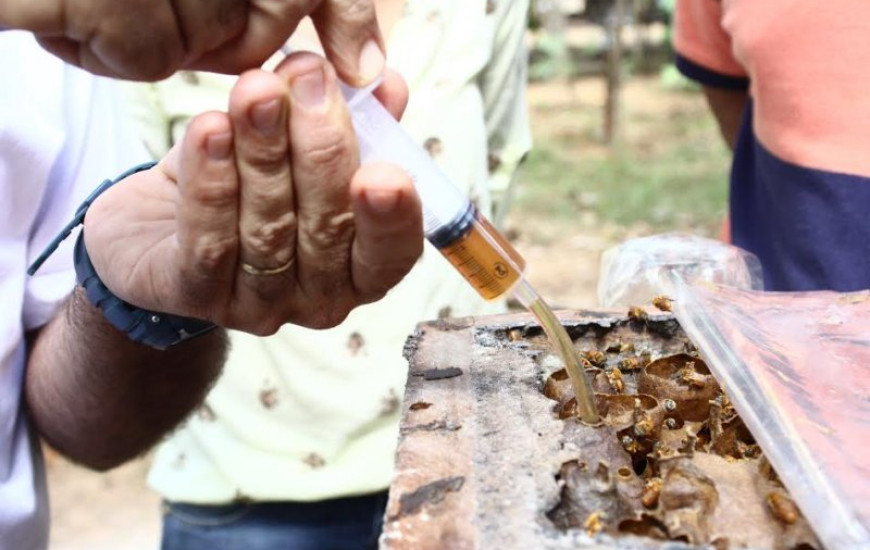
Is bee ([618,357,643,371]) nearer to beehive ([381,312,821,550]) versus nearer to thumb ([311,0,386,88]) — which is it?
beehive ([381,312,821,550])

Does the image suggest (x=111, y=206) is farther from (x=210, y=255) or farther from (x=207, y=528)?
(x=207, y=528)

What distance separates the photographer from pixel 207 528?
1621mm

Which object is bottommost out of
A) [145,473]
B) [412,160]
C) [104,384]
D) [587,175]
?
[587,175]

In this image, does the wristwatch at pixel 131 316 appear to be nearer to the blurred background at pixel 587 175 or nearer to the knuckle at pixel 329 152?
the knuckle at pixel 329 152

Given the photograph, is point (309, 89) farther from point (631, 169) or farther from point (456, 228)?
point (631, 169)

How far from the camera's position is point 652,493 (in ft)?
2.59

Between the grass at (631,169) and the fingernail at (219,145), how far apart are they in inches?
200

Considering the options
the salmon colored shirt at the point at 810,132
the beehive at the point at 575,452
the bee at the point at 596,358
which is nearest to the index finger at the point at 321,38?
the beehive at the point at 575,452

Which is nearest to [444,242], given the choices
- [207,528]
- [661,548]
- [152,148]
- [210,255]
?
[210,255]

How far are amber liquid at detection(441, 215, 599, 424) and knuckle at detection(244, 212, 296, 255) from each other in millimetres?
157

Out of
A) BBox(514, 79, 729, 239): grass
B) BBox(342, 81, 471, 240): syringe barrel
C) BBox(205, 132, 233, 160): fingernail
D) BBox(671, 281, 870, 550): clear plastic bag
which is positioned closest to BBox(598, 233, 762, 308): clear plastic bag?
BBox(671, 281, 870, 550): clear plastic bag

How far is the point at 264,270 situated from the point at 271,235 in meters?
0.05

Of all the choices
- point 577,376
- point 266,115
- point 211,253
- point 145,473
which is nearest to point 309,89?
point 266,115

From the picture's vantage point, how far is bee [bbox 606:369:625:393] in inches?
38.9
